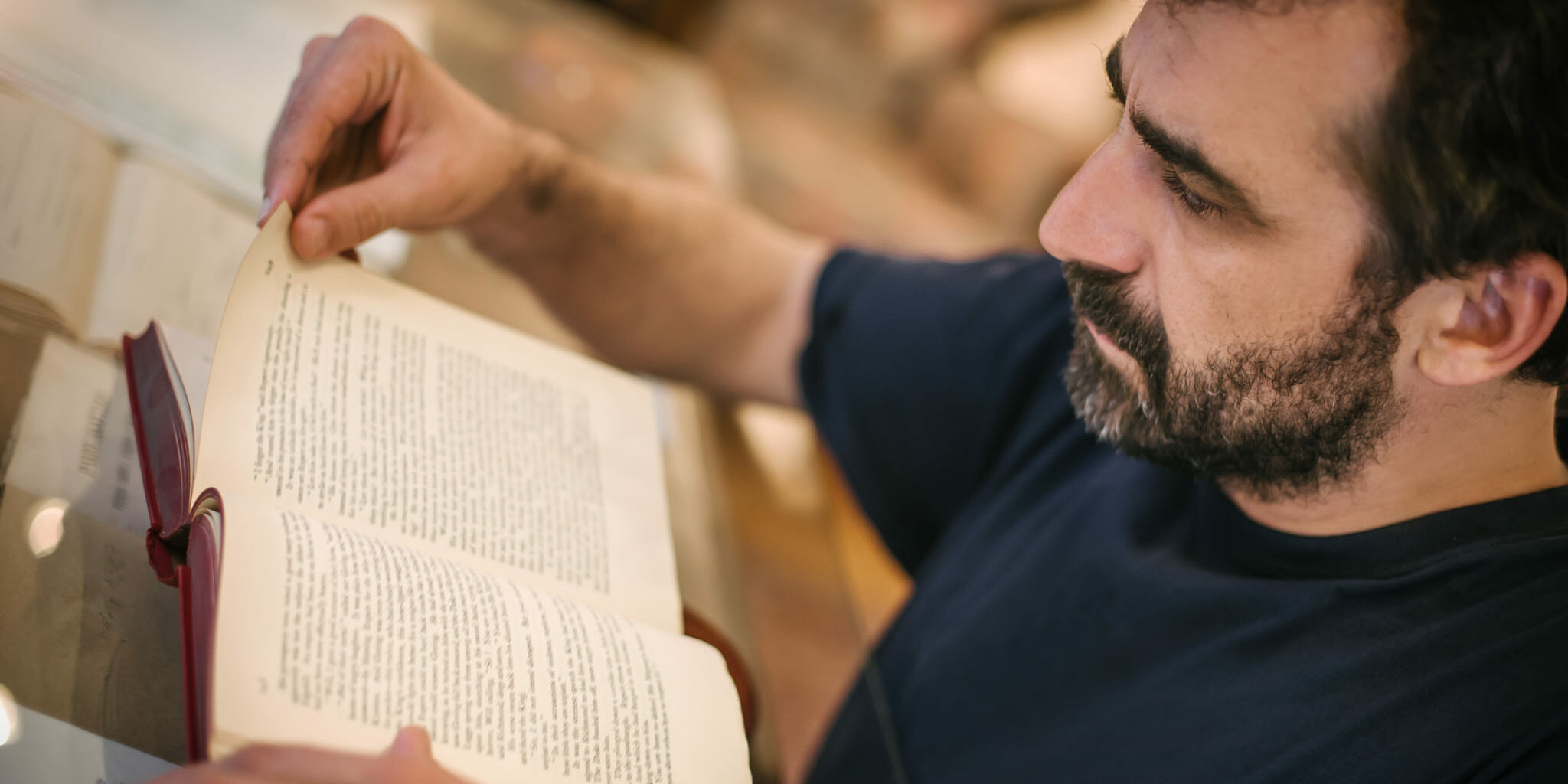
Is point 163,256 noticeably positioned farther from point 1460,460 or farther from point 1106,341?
point 1460,460

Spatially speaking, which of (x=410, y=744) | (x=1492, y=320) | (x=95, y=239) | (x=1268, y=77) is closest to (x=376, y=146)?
(x=95, y=239)

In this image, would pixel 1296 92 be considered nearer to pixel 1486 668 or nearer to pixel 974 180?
pixel 1486 668

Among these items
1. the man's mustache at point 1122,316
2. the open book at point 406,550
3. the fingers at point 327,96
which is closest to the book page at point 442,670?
the open book at point 406,550

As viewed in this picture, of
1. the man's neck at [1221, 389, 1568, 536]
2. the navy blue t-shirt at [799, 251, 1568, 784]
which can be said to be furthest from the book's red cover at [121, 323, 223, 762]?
the man's neck at [1221, 389, 1568, 536]

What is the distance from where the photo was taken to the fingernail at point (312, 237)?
1.98 feet

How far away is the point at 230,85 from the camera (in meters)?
0.97

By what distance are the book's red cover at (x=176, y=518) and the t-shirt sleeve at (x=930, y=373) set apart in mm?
546

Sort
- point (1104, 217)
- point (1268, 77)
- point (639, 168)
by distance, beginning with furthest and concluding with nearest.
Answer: point (639, 168) → point (1104, 217) → point (1268, 77)

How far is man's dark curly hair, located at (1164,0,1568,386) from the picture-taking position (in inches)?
Answer: 18.4

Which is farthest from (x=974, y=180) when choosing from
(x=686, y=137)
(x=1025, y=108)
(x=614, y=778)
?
(x=614, y=778)

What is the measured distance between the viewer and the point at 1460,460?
0.60m

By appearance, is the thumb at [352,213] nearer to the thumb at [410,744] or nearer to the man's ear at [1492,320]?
the thumb at [410,744]

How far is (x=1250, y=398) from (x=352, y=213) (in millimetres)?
571

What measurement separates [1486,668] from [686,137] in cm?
128
